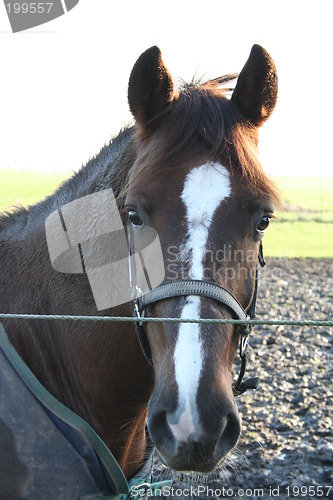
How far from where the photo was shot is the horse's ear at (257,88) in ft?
8.11

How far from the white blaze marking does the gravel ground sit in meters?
0.72

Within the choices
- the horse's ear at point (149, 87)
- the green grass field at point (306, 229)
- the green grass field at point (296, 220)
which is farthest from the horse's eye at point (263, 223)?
the green grass field at point (296, 220)

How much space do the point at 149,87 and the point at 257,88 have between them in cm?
51

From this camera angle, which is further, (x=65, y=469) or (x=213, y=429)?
(x=65, y=469)

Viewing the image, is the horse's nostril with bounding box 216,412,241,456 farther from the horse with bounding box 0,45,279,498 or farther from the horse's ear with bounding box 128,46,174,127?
the horse's ear with bounding box 128,46,174,127

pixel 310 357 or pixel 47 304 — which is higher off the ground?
pixel 47 304

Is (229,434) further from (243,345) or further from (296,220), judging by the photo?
(296,220)

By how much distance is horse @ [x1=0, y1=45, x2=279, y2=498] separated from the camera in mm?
1926

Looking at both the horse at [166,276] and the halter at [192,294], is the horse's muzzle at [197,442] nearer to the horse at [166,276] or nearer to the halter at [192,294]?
the horse at [166,276]

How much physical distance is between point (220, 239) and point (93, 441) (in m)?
1.17

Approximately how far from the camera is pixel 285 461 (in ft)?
17.1

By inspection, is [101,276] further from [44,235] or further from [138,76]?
[138,76]

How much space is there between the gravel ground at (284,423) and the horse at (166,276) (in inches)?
23.1

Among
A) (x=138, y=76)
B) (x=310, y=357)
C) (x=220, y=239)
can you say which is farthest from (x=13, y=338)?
(x=310, y=357)
